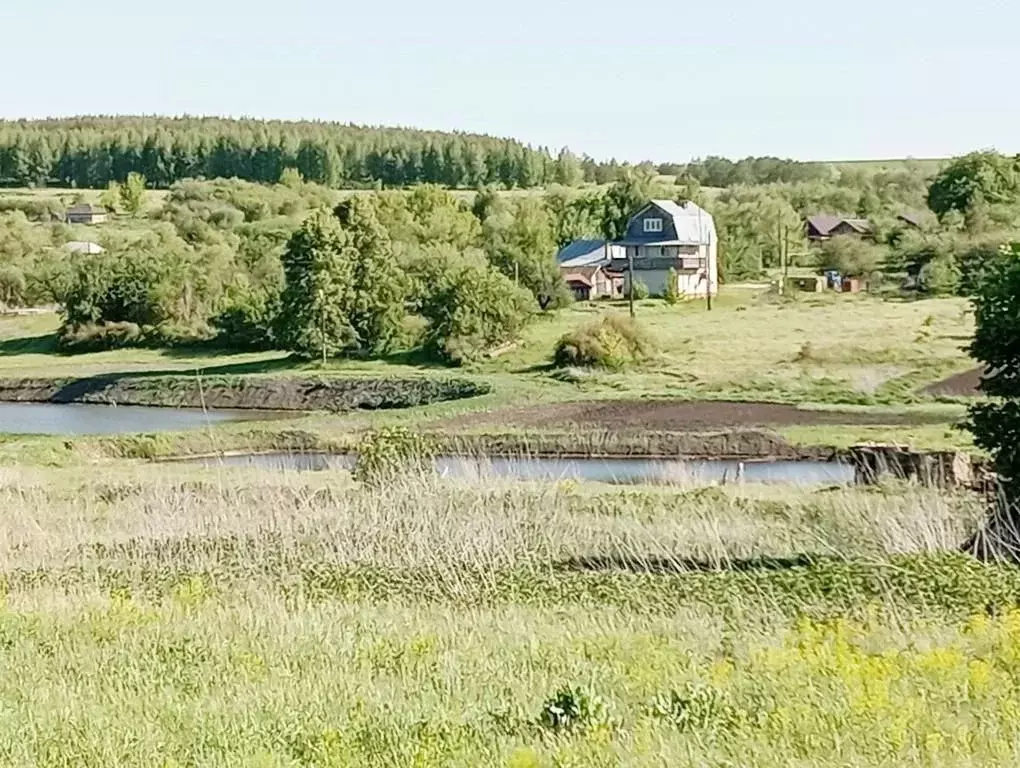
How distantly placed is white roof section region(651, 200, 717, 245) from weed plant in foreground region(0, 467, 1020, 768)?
74382 millimetres

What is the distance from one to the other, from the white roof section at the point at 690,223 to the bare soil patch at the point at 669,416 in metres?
39.9

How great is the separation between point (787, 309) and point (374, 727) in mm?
72192

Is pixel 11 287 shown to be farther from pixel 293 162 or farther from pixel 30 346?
Result: pixel 293 162

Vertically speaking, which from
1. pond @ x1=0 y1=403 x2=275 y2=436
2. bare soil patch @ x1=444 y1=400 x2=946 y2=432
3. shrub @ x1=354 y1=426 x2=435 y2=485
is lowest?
pond @ x1=0 y1=403 x2=275 y2=436

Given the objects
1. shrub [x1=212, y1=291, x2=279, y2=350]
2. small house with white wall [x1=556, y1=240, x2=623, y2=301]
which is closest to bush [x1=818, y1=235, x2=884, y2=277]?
small house with white wall [x1=556, y1=240, x2=623, y2=301]

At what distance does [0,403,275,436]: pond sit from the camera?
2058 inches

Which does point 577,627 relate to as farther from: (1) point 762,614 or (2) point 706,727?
(2) point 706,727

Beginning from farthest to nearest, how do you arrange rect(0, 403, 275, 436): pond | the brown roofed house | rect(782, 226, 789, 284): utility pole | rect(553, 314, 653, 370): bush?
the brown roofed house → rect(782, 226, 789, 284): utility pole → rect(553, 314, 653, 370): bush → rect(0, 403, 275, 436): pond

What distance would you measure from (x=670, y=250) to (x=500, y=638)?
8243 cm

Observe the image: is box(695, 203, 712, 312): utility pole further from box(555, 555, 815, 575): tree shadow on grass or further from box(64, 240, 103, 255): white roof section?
box(555, 555, 815, 575): tree shadow on grass

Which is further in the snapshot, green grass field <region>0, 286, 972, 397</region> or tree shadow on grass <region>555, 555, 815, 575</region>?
green grass field <region>0, 286, 972, 397</region>

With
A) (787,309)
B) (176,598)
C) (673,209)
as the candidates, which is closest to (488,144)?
(673,209)

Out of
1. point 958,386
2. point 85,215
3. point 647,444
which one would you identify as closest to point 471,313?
→ point 958,386

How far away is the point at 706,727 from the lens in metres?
6.13
